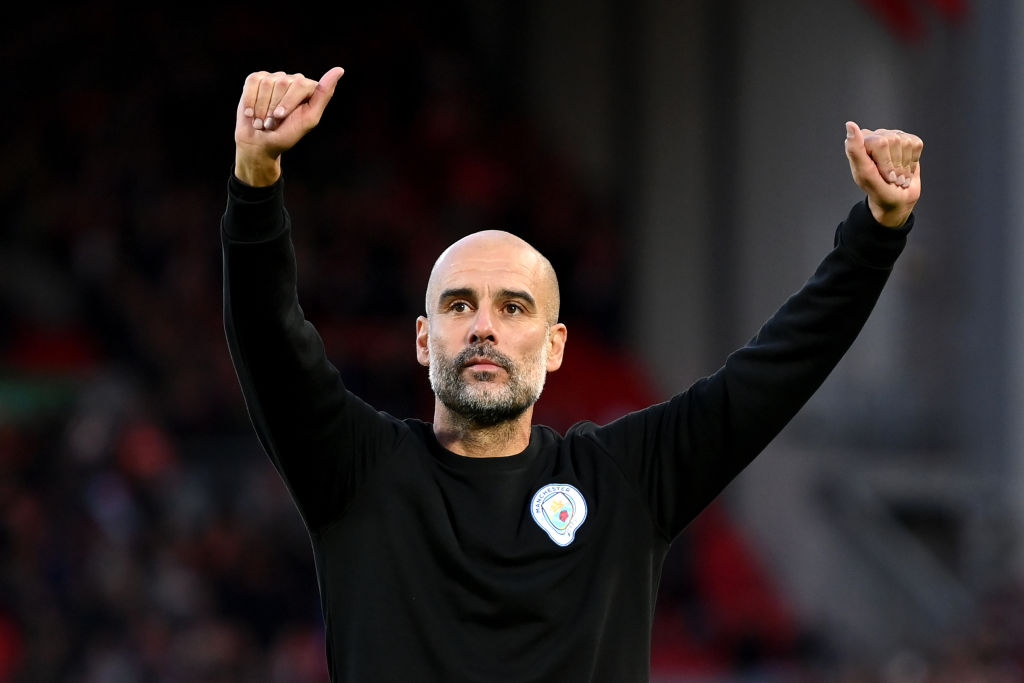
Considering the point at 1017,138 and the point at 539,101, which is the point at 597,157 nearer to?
the point at 539,101

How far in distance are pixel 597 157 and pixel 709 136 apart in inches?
95.7

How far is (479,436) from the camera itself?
2848mm

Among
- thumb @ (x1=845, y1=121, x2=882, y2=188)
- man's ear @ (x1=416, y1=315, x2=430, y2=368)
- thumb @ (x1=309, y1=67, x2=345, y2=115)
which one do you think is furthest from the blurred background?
thumb @ (x1=845, y1=121, x2=882, y2=188)

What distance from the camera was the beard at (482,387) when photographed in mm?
2775

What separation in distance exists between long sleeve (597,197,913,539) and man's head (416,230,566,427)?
28 cm

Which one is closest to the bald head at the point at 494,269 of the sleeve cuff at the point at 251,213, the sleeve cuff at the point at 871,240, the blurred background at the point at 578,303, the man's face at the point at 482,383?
the man's face at the point at 482,383

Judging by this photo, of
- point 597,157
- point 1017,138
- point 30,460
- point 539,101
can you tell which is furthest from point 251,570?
point 539,101

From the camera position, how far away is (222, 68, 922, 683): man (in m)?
2.60

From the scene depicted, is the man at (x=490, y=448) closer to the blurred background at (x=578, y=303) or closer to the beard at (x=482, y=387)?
the beard at (x=482, y=387)

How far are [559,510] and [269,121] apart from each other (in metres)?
0.90

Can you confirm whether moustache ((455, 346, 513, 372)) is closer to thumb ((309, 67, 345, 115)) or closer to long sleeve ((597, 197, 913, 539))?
long sleeve ((597, 197, 913, 539))

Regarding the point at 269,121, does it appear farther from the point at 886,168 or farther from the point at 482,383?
the point at 886,168

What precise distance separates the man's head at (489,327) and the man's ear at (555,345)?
28mm

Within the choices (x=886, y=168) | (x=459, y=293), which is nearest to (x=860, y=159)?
(x=886, y=168)
